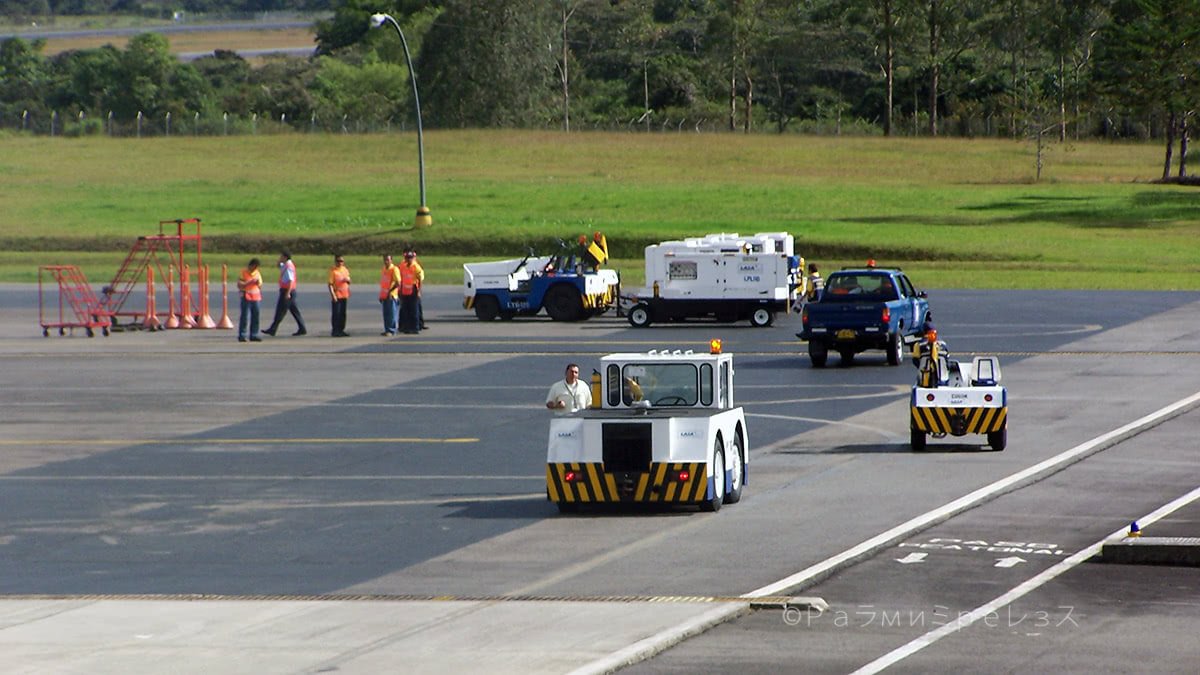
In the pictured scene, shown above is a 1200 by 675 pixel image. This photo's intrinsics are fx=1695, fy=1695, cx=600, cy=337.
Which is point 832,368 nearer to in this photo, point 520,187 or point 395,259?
point 395,259

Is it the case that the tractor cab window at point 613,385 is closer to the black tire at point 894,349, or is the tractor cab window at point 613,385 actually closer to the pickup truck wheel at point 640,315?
the black tire at point 894,349

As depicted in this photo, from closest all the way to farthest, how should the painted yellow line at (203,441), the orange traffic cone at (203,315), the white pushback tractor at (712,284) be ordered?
the painted yellow line at (203,441), the white pushback tractor at (712,284), the orange traffic cone at (203,315)

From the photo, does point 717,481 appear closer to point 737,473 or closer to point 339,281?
point 737,473

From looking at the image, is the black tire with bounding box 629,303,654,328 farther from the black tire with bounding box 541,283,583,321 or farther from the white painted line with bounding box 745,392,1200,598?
the white painted line with bounding box 745,392,1200,598

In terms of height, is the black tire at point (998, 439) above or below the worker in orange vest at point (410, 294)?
below

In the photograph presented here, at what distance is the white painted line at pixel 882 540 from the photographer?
13.1 metres

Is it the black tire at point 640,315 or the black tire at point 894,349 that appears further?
the black tire at point 640,315

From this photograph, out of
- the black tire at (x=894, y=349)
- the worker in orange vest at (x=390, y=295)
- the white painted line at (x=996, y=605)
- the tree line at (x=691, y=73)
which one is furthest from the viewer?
the tree line at (x=691, y=73)

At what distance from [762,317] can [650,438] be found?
79.9 feet

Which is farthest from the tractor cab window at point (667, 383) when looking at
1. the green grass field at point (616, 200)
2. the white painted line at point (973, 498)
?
the green grass field at point (616, 200)

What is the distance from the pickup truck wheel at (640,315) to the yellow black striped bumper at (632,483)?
24.2 metres

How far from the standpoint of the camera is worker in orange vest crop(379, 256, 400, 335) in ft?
138

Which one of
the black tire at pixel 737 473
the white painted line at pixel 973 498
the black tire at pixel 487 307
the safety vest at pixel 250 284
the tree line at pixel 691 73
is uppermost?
the tree line at pixel 691 73

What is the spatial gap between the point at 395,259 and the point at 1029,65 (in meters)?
94.5
